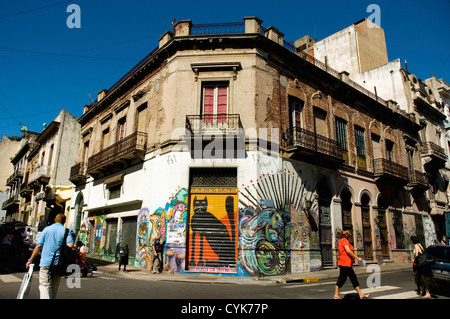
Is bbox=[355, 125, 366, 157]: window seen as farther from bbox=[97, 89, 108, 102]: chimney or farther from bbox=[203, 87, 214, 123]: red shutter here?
bbox=[97, 89, 108, 102]: chimney

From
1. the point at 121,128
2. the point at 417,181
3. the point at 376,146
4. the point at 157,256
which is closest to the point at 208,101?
the point at 157,256

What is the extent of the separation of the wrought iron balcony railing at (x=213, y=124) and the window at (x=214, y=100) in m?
0.09

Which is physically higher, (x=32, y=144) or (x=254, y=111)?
(x=32, y=144)

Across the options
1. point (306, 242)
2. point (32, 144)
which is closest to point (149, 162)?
point (306, 242)

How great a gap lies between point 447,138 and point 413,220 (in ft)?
34.2

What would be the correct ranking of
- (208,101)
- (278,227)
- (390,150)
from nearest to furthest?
→ (278,227) < (208,101) < (390,150)

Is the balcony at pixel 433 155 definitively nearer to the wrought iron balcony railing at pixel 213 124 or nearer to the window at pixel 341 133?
the window at pixel 341 133

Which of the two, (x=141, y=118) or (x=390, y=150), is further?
(x=390, y=150)

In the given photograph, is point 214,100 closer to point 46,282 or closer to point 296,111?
point 296,111

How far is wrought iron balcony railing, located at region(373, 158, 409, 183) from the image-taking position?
17.8 metres

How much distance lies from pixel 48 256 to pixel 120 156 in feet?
35.8

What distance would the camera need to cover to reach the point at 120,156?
1512cm
